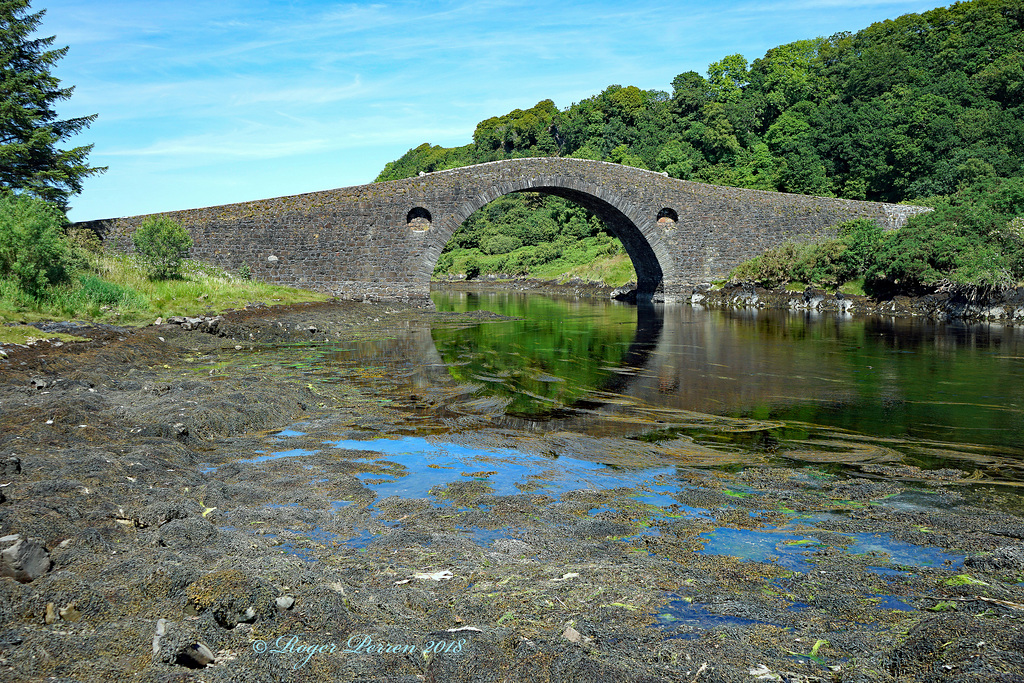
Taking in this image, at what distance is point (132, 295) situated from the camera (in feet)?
55.7

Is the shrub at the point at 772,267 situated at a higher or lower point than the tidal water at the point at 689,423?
higher

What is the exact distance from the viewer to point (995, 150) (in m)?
36.3

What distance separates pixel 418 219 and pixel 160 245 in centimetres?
1085

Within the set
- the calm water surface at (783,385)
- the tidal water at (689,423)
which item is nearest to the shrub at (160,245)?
the tidal water at (689,423)

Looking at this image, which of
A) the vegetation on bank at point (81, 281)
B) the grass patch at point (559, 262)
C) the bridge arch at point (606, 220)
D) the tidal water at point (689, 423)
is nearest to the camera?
the tidal water at point (689, 423)

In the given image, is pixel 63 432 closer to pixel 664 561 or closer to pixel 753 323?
pixel 664 561

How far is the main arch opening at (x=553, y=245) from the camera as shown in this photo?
36438 millimetres

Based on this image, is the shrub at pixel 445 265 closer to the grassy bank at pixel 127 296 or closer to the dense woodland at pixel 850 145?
the dense woodland at pixel 850 145

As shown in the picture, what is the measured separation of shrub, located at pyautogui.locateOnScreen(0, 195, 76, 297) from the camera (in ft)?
45.3

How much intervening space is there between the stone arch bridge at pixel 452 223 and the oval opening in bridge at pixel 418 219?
1.7 inches

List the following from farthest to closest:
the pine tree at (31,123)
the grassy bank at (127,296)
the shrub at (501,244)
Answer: the shrub at (501,244), the pine tree at (31,123), the grassy bank at (127,296)

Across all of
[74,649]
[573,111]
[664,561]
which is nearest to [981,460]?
[664,561]

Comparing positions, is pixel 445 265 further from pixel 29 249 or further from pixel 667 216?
pixel 29 249

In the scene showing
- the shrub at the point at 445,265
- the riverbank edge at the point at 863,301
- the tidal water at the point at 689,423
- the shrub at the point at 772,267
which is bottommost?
the tidal water at the point at 689,423
